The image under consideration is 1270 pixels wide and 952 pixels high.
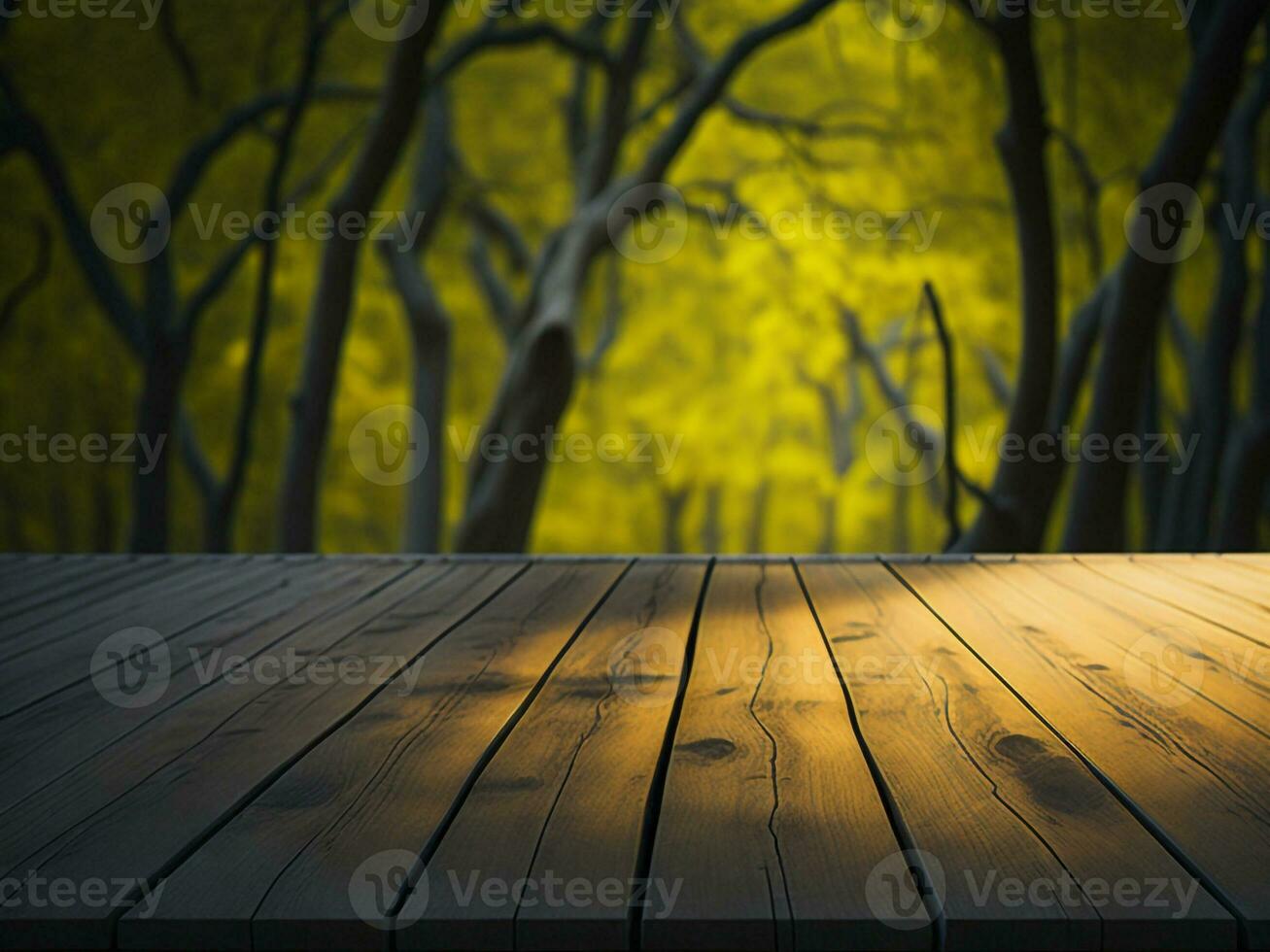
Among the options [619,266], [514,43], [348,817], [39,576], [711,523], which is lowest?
[711,523]

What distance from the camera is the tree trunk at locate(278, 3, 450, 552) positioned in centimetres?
573

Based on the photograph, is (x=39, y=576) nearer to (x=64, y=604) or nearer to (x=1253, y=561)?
(x=64, y=604)

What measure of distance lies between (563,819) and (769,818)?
10.4 inches

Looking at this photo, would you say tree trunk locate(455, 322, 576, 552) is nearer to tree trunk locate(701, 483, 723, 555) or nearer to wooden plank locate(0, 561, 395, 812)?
wooden plank locate(0, 561, 395, 812)

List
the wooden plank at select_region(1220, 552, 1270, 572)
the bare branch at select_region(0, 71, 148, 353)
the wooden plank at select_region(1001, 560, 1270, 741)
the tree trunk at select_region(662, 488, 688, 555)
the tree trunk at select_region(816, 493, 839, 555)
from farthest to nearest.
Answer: the tree trunk at select_region(816, 493, 839, 555) → the tree trunk at select_region(662, 488, 688, 555) → the bare branch at select_region(0, 71, 148, 353) → the wooden plank at select_region(1220, 552, 1270, 572) → the wooden plank at select_region(1001, 560, 1270, 741)

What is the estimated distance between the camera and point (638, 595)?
10.2 ft

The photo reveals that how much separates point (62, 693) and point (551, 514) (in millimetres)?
11255

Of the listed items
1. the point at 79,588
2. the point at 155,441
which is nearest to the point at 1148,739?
the point at 79,588

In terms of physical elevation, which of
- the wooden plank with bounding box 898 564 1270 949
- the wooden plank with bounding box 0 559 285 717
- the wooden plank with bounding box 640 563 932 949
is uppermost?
the wooden plank with bounding box 898 564 1270 949

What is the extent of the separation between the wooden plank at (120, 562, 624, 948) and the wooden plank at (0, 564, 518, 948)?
40 millimetres

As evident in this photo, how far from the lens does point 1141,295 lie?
16.1 ft

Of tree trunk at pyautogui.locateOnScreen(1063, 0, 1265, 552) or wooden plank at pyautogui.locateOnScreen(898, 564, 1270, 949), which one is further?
tree trunk at pyautogui.locateOnScreen(1063, 0, 1265, 552)

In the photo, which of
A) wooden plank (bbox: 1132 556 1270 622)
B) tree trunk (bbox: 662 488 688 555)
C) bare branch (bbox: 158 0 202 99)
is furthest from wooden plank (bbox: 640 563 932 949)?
tree trunk (bbox: 662 488 688 555)

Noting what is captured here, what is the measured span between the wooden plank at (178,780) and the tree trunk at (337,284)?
11.9 ft
